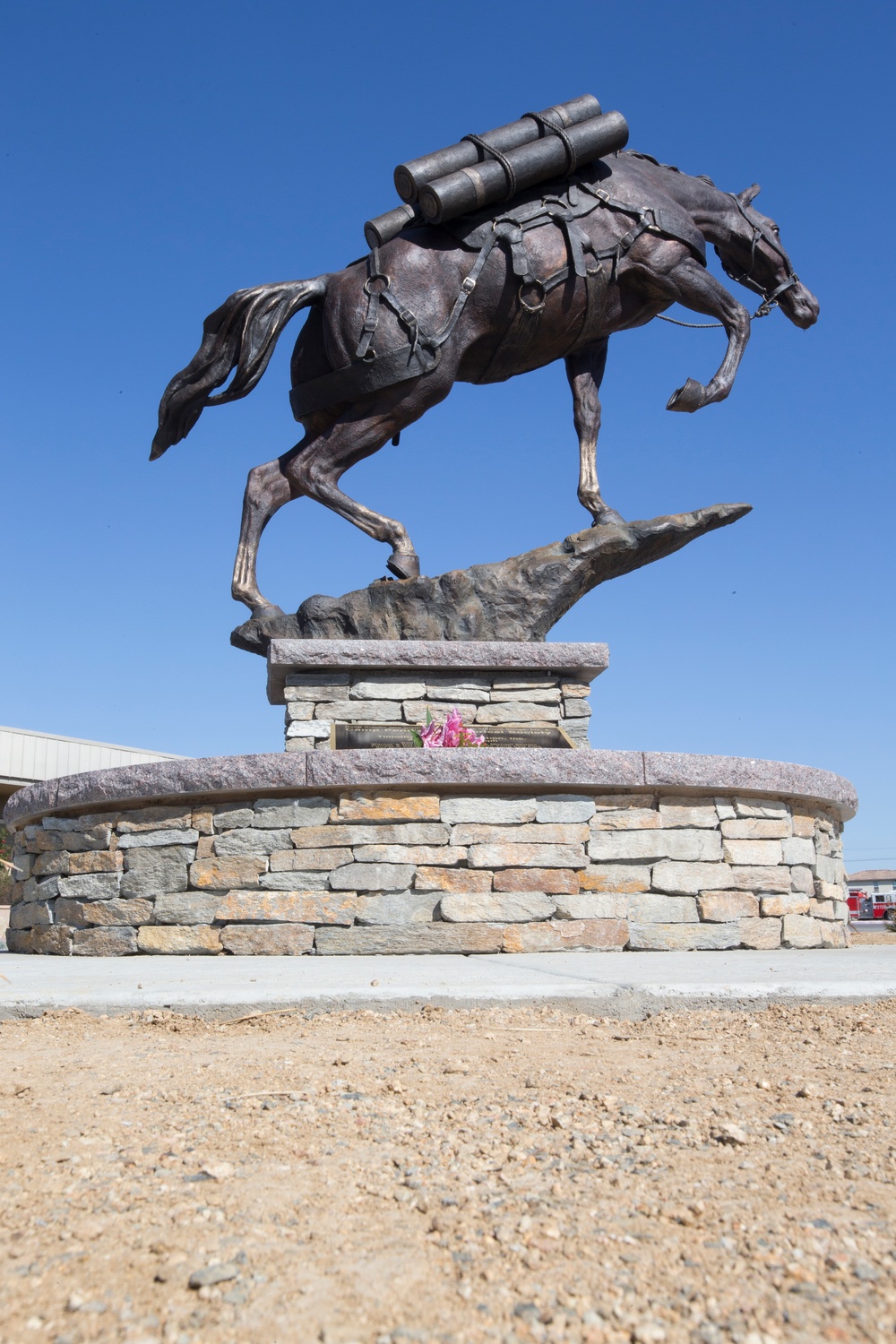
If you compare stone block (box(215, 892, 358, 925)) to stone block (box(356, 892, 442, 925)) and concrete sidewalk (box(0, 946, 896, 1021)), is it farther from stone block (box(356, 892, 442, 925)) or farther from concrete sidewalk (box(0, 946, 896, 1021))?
concrete sidewalk (box(0, 946, 896, 1021))

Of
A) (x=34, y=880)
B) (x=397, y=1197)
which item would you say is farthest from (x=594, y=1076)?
(x=34, y=880)

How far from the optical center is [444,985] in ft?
10.6

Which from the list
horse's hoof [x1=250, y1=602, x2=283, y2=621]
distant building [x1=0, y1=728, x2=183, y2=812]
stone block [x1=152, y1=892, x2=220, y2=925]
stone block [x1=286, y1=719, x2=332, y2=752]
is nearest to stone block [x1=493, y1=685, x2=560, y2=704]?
stone block [x1=286, y1=719, x2=332, y2=752]

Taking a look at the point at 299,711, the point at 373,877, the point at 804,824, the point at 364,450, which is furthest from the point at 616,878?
the point at 364,450

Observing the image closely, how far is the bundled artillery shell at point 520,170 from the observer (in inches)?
252

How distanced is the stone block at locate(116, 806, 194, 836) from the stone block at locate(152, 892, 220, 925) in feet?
1.12

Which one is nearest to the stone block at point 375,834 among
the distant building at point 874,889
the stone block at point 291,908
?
the stone block at point 291,908

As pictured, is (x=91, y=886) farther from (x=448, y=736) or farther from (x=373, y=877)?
(x=448, y=736)

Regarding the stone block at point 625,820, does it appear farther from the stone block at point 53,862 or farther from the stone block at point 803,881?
the stone block at point 53,862

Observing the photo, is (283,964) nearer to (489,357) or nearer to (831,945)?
(831,945)

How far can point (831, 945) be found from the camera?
219 inches

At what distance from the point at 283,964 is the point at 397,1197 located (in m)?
2.70

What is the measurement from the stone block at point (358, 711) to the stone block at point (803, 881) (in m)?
2.35

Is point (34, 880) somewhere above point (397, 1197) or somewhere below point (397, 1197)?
above
